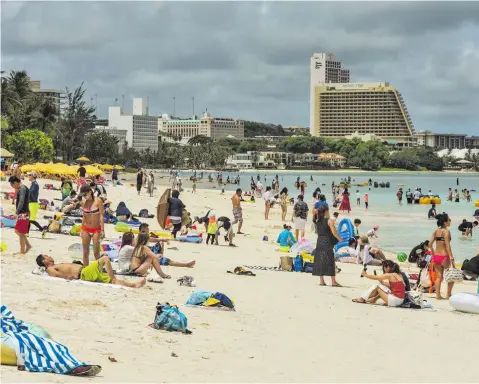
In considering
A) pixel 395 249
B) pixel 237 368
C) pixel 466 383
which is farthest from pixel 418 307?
pixel 395 249

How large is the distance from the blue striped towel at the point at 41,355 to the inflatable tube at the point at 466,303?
6.42m

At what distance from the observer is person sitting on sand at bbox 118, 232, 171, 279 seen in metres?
11.6

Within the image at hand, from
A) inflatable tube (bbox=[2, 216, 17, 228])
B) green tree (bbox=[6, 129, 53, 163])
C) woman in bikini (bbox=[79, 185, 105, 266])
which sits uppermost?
green tree (bbox=[6, 129, 53, 163])

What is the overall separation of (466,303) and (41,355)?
22.0 feet

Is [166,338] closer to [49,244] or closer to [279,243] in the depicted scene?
[49,244]

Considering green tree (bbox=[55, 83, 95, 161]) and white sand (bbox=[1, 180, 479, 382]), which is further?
green tree (bbox=[55, 83, 95, 161])

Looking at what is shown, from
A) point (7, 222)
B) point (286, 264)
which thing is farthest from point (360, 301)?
point (7, 222)

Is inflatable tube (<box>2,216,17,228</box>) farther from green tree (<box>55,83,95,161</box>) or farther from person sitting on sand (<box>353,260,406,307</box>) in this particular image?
green tree (<box>55,83,95,161</box>)

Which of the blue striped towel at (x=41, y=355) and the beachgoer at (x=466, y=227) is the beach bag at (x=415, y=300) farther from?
the beachgoer at (x=466, y=227)

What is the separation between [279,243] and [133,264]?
8.47 meters

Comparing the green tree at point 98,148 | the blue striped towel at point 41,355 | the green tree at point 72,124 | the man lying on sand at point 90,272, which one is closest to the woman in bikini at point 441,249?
the man lying on sand at point 90,272

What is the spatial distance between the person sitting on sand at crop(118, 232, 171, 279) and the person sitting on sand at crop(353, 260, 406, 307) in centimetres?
295

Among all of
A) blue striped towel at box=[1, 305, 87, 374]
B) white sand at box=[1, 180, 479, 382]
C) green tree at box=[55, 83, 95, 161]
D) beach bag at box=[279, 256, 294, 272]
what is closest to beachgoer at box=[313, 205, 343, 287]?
white sand at box=[1, 180, 479, 382]

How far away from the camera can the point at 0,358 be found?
6.23 meters
